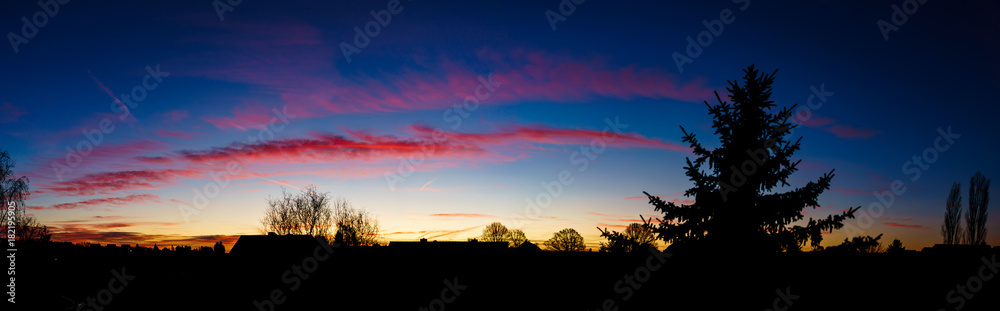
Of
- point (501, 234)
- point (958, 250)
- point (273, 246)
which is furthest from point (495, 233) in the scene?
point (958, 250)

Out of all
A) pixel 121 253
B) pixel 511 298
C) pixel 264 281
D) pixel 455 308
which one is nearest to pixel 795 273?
pixel 511 298

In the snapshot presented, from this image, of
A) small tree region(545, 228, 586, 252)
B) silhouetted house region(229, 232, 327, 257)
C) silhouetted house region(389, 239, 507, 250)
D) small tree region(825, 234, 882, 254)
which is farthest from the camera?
small tree region(545, 228, 586, 252)

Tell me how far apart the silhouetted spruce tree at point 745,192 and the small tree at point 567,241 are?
4508cm

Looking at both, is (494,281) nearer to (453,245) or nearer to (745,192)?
(453,245)

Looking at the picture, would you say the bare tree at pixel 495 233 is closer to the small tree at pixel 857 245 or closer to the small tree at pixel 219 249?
the small tree at pixel 219 249

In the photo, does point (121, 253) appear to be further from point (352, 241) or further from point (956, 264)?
point (956, 264)

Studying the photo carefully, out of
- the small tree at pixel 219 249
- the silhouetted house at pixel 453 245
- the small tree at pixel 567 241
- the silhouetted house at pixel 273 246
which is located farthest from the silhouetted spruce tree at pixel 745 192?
the small tree at pixel 567 241

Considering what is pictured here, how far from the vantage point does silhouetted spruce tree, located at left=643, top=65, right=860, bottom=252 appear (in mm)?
14570

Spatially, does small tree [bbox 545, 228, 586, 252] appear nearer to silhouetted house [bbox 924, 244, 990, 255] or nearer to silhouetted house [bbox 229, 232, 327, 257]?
silhouetted house [bbox 229, 232, 327, 257]

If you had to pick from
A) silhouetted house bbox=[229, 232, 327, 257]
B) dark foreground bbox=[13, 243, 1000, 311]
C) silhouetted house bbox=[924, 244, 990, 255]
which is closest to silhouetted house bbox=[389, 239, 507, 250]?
dark foreground bbox=[13, 243, 1000, 311]

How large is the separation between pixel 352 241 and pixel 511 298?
4727 centimetres

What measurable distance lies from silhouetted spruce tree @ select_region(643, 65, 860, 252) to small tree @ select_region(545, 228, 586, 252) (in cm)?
4508

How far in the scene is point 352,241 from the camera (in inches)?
2584

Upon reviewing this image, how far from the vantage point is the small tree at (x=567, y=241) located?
197 feet
